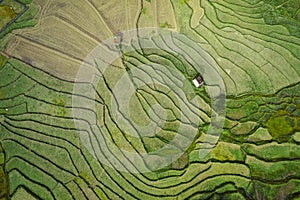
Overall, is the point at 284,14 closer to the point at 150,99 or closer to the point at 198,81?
the point at 198,81

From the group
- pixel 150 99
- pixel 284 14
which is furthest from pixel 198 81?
pixel 284 14

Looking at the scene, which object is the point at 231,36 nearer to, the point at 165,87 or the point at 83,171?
the point at 165,87

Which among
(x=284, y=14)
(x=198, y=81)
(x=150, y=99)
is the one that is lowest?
(x=150, y=99)

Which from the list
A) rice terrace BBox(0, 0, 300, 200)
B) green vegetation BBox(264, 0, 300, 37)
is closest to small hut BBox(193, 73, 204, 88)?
rice terrace BBox(0, 0, 300, 200)

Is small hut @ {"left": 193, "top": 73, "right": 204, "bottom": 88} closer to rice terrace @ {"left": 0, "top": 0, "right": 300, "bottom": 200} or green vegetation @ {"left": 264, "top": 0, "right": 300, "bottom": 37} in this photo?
rice terrace @ {"left": 0, "top": 0, "right": 300, "bottom": 200}

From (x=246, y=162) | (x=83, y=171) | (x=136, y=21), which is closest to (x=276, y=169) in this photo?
(x=246, y=162)

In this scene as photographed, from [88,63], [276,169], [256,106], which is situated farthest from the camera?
[88,63]

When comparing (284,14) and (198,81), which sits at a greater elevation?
(284,14)

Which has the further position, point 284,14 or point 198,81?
point 284,14
